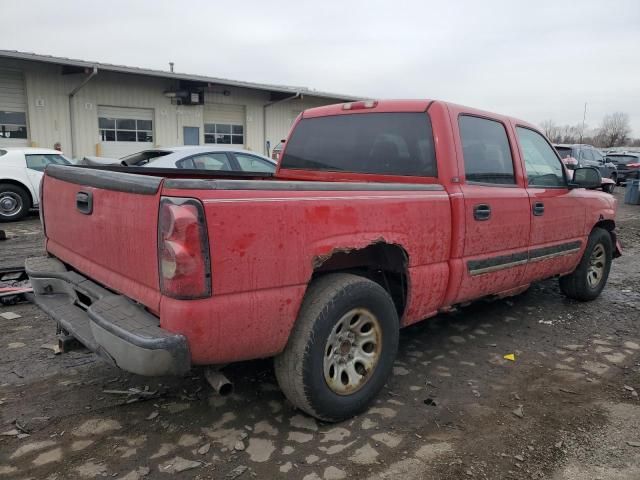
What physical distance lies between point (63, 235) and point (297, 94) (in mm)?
18889

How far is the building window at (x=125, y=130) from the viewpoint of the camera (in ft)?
57.9

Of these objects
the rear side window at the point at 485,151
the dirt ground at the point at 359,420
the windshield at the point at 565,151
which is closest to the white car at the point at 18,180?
the dirt ground at the point at 359,420

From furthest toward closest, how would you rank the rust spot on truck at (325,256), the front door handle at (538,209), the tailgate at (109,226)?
the front door handle at (538,209), the rust spot on truck at (325,256), the tailgate at (109,226)

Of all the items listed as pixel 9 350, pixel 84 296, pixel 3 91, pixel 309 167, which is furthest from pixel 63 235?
pixel 3 91

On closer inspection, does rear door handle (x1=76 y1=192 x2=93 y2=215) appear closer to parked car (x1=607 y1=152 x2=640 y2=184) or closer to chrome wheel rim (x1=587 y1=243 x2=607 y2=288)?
chrome wheel rim (x1=587 y1=243 x2=607 y2=288)

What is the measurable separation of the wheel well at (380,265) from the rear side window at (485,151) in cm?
89

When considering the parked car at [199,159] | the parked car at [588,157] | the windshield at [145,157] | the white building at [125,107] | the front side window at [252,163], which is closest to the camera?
the parked car at [199,159]

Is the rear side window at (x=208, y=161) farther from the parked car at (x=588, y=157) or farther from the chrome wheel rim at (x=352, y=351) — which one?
the parked car at (x=588, y=157)

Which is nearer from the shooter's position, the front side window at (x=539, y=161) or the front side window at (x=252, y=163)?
the front side window at (x=539, y=161)

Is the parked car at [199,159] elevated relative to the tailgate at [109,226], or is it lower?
elevated

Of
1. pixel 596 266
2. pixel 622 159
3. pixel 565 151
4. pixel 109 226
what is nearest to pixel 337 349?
pixel 109 226

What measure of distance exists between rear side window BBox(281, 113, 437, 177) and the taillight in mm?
1914

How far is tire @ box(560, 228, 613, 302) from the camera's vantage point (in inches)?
211

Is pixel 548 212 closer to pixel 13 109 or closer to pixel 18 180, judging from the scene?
pixel 18 180
